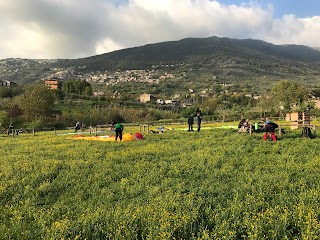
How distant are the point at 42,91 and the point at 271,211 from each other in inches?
2653

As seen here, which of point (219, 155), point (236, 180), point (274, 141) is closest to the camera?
point (236, 180)

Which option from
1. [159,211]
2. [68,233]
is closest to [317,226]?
[159,211]

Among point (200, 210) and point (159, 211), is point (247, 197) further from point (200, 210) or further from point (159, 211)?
point (159, 211)

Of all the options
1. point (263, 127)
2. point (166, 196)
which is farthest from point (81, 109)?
point (166, 196)

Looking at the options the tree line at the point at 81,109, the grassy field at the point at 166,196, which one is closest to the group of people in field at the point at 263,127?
the grassy field at the point at 166,196

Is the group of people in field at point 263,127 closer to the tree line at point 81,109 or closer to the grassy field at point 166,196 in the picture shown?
the grassy field at point 166,196

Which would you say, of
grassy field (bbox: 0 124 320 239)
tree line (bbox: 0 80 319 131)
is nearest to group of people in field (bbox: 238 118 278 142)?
grassy field (bbox: 0 124 320 239)

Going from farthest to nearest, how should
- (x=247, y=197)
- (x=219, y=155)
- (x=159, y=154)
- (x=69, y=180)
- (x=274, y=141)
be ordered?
(x=274, y=141)
(x=159, y=154)
(x=219, y=155)
(x=69, y=180)
(x=247, y=197)

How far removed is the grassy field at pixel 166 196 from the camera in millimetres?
6953

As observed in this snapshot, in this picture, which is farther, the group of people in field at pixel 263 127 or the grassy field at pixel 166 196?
the group of people in field at pixel 263 127

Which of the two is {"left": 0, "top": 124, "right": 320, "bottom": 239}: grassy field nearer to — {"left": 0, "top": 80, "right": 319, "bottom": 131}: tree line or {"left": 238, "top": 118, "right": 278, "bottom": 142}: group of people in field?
{"left": 238, "top": 118, "right": 278, "bottom": 142}: group of people in field

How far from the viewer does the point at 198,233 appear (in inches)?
264

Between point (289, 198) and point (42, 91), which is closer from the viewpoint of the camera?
point (289, 198)

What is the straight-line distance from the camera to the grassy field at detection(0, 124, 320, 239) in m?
6.95
